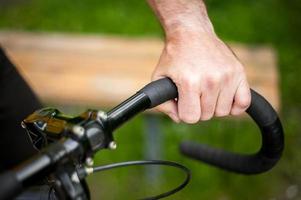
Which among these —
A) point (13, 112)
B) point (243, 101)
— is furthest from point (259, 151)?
point (13, 112)

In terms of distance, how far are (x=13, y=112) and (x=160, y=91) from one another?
0.72 m

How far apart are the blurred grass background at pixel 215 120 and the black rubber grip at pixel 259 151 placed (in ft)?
1.96

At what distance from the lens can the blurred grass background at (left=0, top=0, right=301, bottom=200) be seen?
2.60m

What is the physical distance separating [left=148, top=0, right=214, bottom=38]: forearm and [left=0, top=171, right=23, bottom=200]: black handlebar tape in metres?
0.49

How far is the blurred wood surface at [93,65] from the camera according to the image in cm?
246

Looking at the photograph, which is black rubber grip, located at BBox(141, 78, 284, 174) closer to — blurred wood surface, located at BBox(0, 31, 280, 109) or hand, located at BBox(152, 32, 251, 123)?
hand, located at BBox(152, 32, 251, 123)

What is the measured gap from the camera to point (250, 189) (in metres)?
2.55

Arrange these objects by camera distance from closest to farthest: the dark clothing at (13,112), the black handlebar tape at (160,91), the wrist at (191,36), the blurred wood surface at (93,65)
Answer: the black handlebar tape at (160,91)
the wrist at (191,36)
the dark clothing at (13,112)
the blurred wood surface at (93,65)

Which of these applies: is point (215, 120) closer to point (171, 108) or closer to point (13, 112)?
point (13, 112)

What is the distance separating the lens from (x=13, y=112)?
61.6 inches

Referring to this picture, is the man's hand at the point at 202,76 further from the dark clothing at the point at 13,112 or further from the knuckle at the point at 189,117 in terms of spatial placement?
the dark clothing at the point at 13,112

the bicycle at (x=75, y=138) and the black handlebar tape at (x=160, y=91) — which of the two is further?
the black handlebar tape at (x=160, y=91)

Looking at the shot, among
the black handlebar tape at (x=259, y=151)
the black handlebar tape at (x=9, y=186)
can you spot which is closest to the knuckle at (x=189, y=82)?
the black handlebar tape at (x=259, y=151)

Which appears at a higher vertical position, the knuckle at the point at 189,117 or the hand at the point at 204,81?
the hand at the point at 204,81
